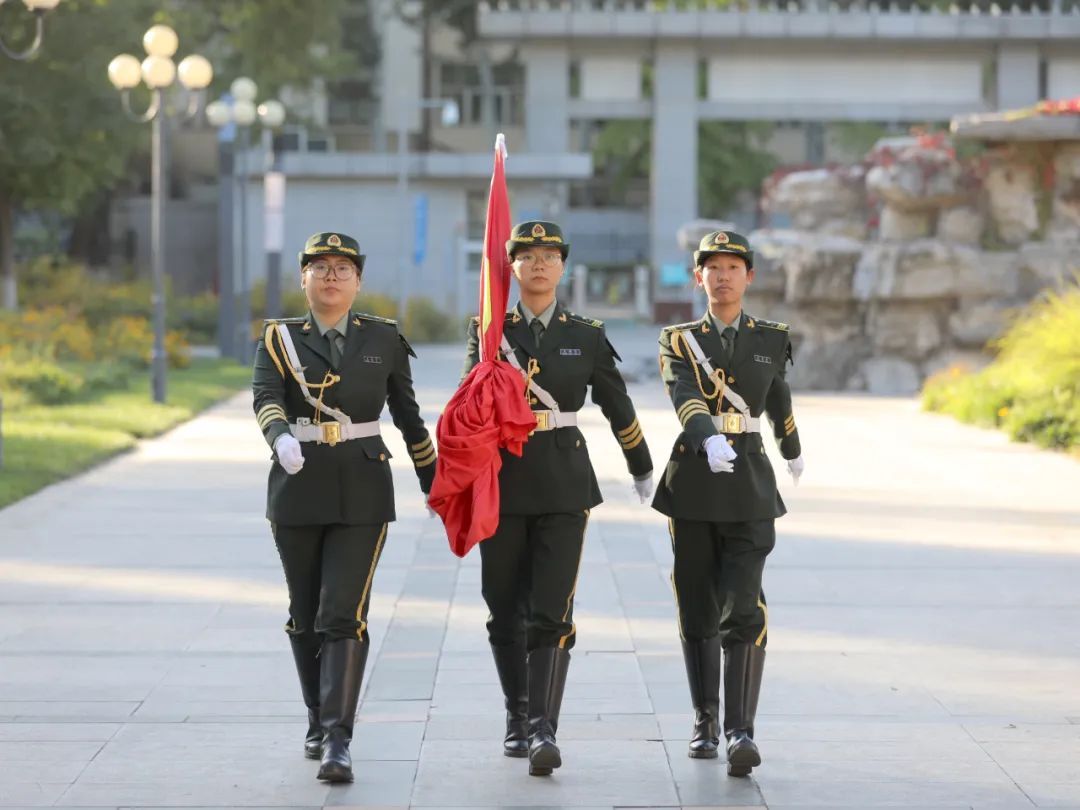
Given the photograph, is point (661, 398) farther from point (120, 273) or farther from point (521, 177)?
point (120, 273)

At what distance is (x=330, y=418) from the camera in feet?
22.5

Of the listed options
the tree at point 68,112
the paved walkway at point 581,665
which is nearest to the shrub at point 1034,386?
the paved walkway at point 581,665

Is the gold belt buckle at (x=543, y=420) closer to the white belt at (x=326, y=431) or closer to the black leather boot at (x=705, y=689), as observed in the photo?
the white belt at (x=326, y=431)

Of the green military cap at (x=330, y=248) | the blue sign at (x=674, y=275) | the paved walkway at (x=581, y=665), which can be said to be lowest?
the paved walkway at (x=581, y=665)

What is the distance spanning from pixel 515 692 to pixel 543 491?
750mm

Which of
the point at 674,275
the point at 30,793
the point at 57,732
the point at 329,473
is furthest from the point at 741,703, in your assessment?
the point at 674,275

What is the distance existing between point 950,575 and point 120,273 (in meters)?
48.6

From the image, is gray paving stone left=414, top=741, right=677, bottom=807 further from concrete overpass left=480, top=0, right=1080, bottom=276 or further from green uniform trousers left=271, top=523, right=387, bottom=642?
concrete overpass left=480, top=0, right=1080, bottom=276

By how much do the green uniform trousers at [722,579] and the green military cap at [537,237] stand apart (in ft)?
3.48

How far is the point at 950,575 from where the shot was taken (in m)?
11.5

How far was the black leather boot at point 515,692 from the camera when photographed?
7016mm

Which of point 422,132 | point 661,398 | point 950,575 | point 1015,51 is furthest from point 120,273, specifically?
point 950,575

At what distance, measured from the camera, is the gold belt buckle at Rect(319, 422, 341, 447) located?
6.81 metres

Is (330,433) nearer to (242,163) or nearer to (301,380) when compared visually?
(301,380)
